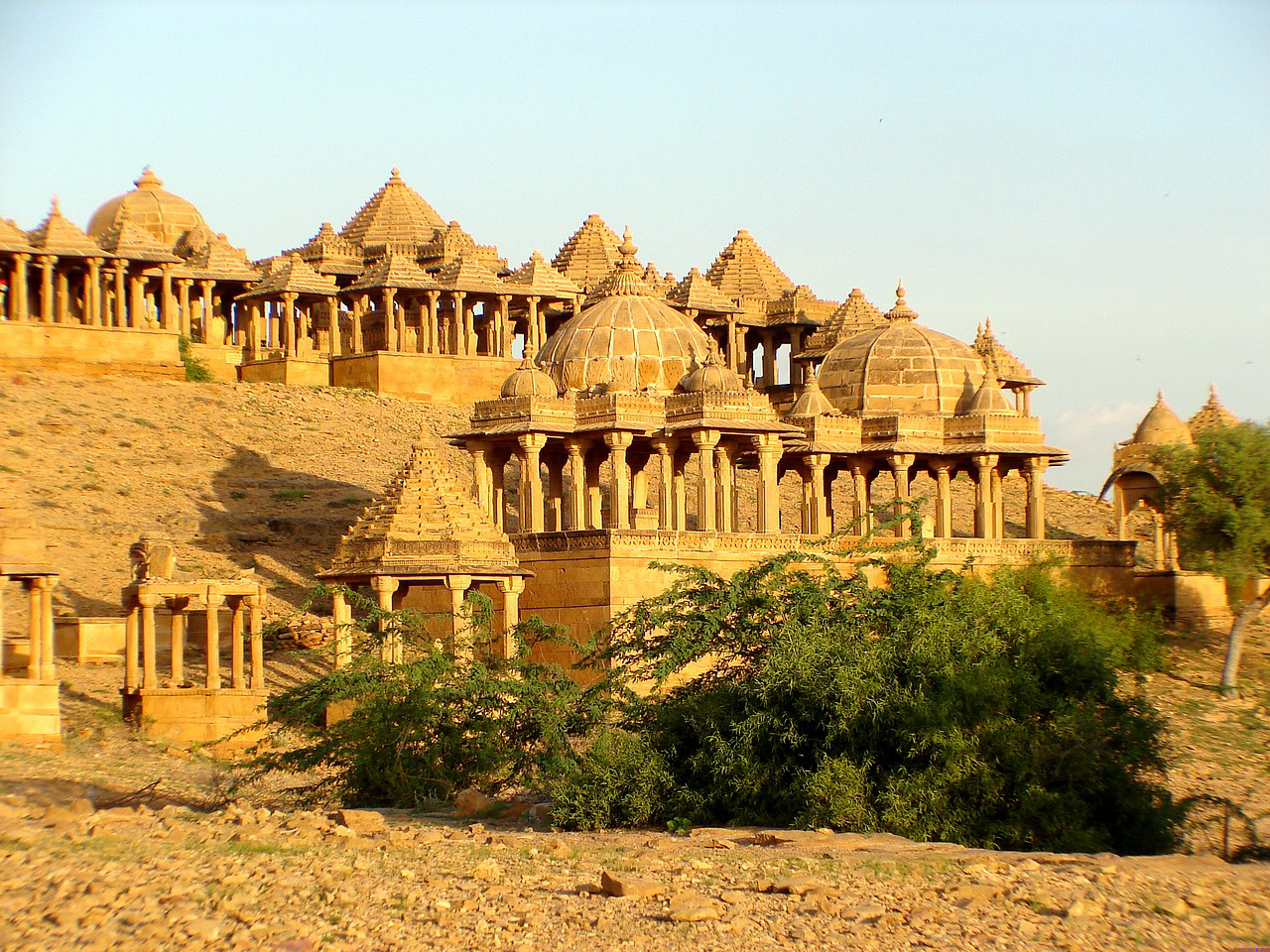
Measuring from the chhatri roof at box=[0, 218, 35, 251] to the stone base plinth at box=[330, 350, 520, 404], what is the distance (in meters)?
8.94

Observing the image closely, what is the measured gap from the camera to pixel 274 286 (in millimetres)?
60219

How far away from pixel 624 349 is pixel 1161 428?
13929mm

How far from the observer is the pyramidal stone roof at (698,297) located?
2447 inches

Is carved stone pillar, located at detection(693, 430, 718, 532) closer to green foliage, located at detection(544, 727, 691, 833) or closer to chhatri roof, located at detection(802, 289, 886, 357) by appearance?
chhatri roof, located at detection(802, 289, 886, 357)

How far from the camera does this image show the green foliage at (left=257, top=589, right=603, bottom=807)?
983 inches

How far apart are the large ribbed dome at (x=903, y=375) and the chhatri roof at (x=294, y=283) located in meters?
18.7

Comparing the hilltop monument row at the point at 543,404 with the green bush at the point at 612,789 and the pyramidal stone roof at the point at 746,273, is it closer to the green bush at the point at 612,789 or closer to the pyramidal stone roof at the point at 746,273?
the pyramidal stone roof at the point at 746,273

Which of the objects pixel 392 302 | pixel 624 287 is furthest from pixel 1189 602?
pixel 392 302

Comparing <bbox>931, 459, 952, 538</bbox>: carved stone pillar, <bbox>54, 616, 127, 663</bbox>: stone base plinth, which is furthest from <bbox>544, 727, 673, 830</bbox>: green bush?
<bbox>931, 459, 952, 538</bbox>: carved stone pillar

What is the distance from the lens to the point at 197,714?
3002 centimetres

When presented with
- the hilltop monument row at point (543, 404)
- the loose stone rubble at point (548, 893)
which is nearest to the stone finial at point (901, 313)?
the hilltop monument row at point (543, 404)

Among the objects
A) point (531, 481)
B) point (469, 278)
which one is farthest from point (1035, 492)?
point (469, 278)

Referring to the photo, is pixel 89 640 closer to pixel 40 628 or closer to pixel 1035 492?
pixel 40 628

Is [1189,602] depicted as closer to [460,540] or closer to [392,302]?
[460,540]
